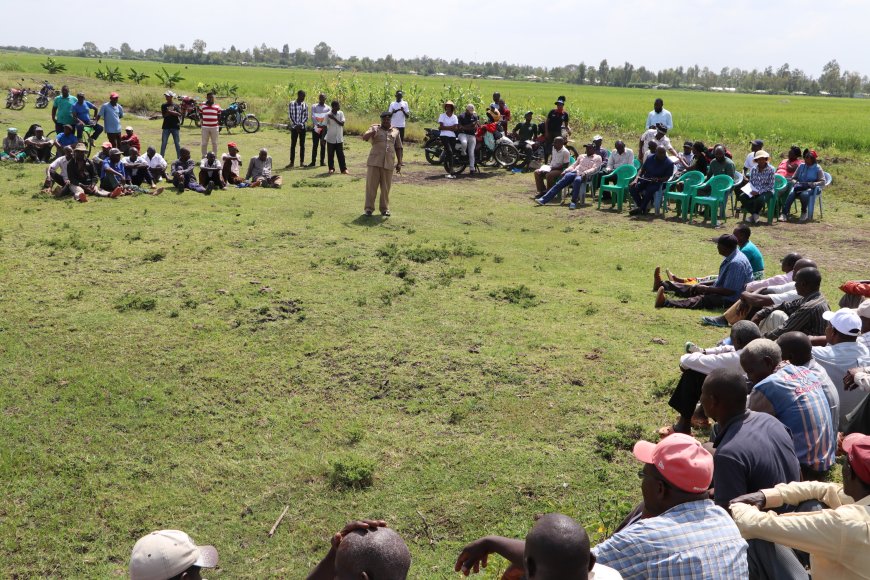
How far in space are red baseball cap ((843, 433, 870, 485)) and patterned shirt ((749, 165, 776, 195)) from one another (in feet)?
38.3

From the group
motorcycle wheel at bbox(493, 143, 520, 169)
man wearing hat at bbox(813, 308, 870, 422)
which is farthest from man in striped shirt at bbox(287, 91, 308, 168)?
man wearing hat at bbox(813, 308, 870, 422)

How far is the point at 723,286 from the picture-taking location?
9.09 m

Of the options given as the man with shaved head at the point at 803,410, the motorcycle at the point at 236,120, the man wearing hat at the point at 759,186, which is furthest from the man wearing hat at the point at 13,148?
the man with shaved head at the point at 803,410

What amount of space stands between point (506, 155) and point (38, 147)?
10822 mm

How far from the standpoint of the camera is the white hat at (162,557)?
9.87 ft

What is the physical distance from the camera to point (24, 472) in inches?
238

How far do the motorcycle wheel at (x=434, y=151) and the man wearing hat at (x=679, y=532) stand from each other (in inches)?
692

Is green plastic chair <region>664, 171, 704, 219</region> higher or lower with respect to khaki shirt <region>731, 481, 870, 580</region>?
higher

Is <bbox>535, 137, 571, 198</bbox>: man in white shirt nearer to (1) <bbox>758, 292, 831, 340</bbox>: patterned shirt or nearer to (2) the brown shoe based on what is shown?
(2) the brown shoe

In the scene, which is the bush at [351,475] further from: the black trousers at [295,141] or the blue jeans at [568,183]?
the black trousers at [295,141]

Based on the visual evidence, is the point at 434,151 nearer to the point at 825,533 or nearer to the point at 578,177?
the point at 578,177

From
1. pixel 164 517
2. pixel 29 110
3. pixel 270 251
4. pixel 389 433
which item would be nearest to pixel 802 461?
pixel 389 433

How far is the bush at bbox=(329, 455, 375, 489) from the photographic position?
5816mm

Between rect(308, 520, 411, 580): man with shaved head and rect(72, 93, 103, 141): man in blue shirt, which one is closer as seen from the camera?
rect(308, 520, 411, 580): man with shaved head
